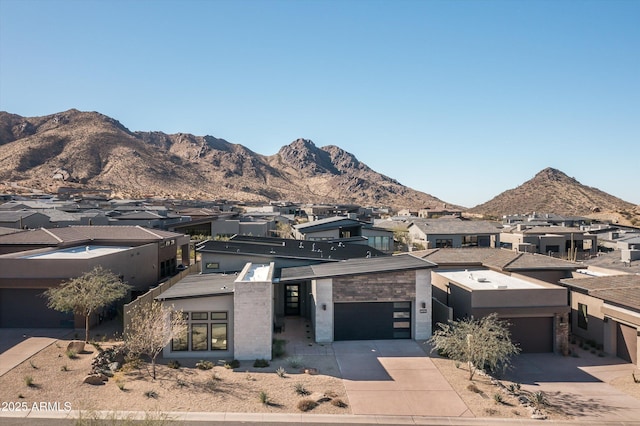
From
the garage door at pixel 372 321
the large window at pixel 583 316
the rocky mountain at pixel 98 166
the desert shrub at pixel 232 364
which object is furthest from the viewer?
the rocky mountain at pixel 98 166

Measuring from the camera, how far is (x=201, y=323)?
67.3 feet

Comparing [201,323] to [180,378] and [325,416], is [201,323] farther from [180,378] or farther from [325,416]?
[325,416]

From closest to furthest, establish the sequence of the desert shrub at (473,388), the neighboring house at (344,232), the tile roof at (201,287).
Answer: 1. the desert shrub at (473,388)
2. the tile roof at (201,287)
3. the neighboring house at (344,232)

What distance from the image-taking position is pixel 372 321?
2322cm

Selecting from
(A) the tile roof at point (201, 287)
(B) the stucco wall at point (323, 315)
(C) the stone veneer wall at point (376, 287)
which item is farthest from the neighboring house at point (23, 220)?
(C) the stone veneer wall at point (376, 287)

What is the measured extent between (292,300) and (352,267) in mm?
5493

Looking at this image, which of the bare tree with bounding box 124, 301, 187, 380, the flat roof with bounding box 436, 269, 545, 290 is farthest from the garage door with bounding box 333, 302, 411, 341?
the bare tree with bounding box 124, 301, 187, 380

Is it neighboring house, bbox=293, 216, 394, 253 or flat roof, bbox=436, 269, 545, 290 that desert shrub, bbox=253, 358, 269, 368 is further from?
neighboring house, bbox=293, 216, 394, 253

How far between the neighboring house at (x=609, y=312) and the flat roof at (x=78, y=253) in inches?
1115

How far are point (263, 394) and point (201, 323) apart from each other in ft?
19.5

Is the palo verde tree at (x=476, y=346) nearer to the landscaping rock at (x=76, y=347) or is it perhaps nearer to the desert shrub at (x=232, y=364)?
the desert shrub at (x=232, y=364)

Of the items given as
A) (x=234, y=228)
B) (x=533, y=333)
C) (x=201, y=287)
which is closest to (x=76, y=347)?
(x=201, y=287)

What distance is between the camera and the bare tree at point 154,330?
17.9 metres

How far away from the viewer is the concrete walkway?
19.2 m
